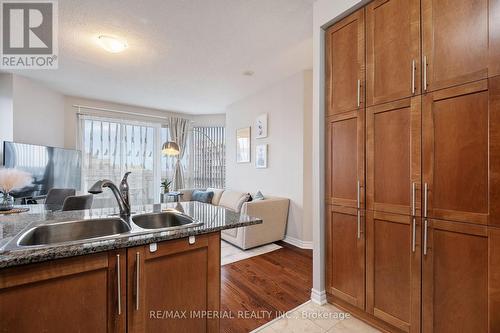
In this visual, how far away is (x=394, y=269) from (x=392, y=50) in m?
1.56

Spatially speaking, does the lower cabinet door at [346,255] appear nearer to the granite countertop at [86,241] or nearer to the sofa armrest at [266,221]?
the granite countertop at [86,241]

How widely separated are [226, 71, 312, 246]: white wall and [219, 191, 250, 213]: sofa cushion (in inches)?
17.4

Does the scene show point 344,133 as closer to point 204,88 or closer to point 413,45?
point 413,45

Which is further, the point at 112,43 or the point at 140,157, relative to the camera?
the point at 140,157

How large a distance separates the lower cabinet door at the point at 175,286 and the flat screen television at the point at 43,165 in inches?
137

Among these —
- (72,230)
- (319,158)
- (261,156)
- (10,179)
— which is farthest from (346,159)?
(10,179)

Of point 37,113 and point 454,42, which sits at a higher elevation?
point 37,113

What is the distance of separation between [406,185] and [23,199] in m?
4.81

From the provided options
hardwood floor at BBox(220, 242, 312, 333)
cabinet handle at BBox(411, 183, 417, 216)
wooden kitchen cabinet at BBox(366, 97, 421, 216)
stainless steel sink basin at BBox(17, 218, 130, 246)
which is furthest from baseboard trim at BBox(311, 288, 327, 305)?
stainless steel sink basin at BBox(17, 218, 130, 246)

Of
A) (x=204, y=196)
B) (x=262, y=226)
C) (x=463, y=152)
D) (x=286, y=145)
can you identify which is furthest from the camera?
(x=204, y=196)

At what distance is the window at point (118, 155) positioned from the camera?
5.01 metres

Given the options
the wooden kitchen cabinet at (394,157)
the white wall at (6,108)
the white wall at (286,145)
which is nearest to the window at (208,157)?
the white wall at (286,145)

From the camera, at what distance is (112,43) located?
2658 millimetres

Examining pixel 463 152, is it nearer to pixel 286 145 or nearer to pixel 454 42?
pixel 454 42
